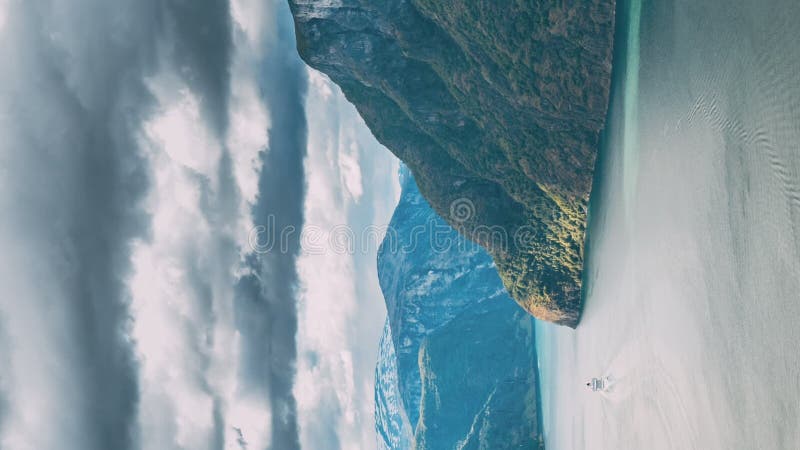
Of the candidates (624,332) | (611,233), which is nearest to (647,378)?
(624,332)

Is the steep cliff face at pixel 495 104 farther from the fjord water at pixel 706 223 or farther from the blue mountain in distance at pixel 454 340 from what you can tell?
the blue mountain in distance at pixel 454 340

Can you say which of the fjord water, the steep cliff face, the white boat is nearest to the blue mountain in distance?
the white boat

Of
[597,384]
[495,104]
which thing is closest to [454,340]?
[597,384]

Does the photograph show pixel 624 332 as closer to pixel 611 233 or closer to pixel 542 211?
pixel 611 233

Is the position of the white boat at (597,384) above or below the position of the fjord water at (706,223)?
below

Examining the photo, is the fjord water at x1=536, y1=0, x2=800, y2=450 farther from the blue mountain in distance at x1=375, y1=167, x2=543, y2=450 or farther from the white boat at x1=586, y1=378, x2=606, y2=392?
the blue mountain in distance at x1=375, y1=167, x2=543, y2=450

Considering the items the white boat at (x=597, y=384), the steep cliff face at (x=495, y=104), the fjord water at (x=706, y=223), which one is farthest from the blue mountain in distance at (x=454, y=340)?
the fjord water at (x=706, y=223)
